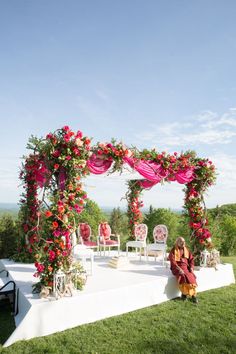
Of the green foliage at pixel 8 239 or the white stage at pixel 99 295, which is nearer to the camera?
the white stage at pixel 99 295

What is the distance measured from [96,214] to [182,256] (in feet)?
52.9

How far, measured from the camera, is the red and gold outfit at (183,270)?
5.59 metres

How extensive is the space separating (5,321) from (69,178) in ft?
7.91

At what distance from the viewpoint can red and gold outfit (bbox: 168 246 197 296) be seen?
5586 mm

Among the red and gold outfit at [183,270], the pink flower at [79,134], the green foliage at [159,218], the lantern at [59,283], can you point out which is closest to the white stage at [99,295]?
the lantern at [59,283]

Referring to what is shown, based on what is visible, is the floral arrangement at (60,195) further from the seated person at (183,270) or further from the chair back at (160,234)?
the chair back at (160,234)

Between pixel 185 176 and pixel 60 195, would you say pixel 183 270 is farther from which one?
pixel 60 195

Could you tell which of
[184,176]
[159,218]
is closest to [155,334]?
[184,176]

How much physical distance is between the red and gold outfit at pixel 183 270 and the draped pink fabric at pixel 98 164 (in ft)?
6.99

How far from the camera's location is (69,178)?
487cm

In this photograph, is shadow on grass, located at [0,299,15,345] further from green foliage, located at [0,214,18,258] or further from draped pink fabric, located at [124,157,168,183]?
draped pink fabric, located at [124,157,168,183]

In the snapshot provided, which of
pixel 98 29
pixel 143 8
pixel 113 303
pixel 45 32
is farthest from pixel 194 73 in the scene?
pixel 113 303

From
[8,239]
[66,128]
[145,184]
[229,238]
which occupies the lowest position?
[229,238]

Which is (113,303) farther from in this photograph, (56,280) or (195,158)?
(195,158)
